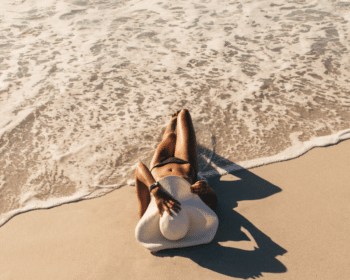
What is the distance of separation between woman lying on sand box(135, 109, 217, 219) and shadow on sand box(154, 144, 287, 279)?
8.9 inches

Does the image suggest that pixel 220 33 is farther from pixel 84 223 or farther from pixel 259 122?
pixel 84 223

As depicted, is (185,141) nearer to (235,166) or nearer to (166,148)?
(166,148)

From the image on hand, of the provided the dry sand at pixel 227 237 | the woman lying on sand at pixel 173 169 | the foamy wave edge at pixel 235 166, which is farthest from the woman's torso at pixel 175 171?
the foamy wave edge at pixel 235 166

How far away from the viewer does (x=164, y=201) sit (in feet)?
7.51

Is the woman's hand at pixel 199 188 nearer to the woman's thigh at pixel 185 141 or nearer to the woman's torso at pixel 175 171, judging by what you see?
the woman's torso at pixel 175 171

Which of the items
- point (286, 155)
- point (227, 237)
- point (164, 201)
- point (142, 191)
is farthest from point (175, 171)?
point (286, 155)

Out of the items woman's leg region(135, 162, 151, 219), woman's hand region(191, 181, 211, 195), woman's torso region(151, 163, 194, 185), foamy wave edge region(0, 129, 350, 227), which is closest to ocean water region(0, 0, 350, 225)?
foamy wave edge region(0, 129, 350, 227)

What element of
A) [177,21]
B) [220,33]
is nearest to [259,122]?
[220,33]

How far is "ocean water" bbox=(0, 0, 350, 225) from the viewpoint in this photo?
361cm

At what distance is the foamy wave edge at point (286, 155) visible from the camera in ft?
11.0

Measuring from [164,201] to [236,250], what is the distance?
2.43ft

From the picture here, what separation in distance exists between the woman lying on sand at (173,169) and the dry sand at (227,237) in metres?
0.35

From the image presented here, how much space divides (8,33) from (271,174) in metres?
7.04

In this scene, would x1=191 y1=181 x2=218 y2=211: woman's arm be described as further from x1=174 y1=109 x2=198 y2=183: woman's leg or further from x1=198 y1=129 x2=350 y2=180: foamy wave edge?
x1=198 y1=129 x2=350 y2=180: foamy wave edge
